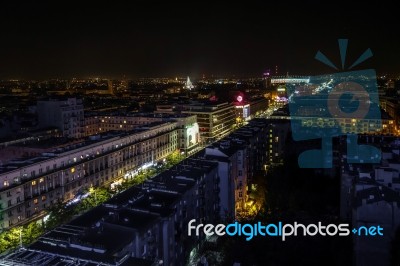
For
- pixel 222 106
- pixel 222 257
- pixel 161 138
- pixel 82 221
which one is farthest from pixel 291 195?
pixel 222 106

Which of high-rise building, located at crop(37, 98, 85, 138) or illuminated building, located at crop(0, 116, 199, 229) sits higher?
high-rise building, located at crop(37, 98, 85, 138)

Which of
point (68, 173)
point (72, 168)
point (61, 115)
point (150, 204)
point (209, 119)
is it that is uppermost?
point (61, 115)

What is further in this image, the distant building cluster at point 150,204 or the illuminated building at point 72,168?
the illuminated building at point 72,168

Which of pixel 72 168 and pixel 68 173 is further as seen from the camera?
pixel 72 168

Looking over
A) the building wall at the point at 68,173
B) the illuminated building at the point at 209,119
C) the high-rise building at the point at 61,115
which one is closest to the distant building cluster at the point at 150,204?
the building wall at the point at 68,173

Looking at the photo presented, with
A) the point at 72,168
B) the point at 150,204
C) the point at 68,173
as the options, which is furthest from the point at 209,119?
the point at 150,204

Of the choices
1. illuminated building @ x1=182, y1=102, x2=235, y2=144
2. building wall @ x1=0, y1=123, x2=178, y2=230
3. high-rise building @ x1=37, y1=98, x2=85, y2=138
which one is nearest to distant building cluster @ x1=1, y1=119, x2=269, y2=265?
building wall @ x1=0, y1=123, x2=178, y2=230

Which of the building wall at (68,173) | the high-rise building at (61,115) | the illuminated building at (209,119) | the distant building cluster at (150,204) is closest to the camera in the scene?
Result: the distant building cluster at (150,204)

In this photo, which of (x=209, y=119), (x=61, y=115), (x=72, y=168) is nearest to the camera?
(x=72, y=168)

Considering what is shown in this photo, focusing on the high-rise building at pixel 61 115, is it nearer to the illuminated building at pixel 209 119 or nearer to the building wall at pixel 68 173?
the building wall at pixel 68 173

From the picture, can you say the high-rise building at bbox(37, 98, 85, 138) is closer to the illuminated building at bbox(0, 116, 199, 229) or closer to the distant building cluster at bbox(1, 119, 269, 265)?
the illuminated building at bbox(0, 116, 199, 229)

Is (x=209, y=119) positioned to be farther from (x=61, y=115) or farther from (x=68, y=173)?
(x=68, y=173)

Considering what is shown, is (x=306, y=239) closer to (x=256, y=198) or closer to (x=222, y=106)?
(x=256, y=198)
